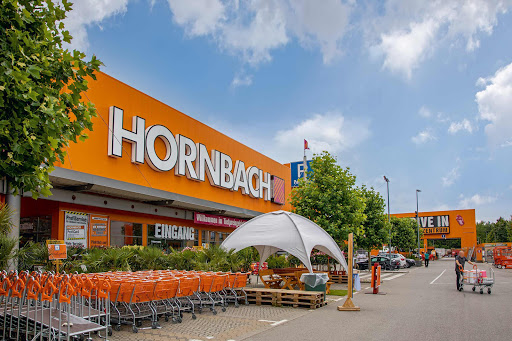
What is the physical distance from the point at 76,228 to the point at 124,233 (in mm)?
Result: 3098

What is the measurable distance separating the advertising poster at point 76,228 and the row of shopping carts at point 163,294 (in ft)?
27.7

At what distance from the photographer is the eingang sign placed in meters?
20.6

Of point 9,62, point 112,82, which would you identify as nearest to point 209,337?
point 9,62

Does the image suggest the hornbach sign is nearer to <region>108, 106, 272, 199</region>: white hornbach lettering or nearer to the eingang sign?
the eingang sign

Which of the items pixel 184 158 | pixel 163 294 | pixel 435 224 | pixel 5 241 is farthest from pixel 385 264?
pixel 435 224

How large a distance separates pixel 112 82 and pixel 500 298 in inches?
728

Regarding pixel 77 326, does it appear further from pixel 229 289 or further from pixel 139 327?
pixel 229 289

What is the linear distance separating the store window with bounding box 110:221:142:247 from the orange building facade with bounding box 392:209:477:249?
195 ft

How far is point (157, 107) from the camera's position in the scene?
23703 mm

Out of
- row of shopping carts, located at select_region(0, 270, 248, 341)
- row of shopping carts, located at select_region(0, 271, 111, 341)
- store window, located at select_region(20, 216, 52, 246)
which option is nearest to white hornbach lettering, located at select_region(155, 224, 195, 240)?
store window, located at select_region(20, 216, 52, 246)

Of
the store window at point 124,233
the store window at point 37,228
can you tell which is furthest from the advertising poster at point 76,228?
the store window at point 124,233

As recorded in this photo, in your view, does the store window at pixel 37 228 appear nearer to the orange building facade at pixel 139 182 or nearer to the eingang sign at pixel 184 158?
the orange building facade at pixel 139 182

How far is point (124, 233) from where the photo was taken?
73.2 feet

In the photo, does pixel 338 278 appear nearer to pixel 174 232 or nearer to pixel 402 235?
pixel 174 232
